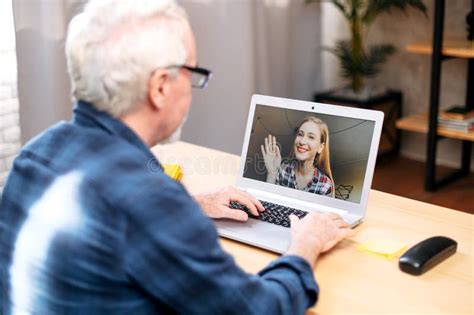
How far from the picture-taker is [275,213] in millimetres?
1580

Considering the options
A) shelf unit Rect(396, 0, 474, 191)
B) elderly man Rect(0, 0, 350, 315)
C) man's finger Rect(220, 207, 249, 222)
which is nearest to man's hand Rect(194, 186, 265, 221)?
man's finger Rect(220, 207, 249, 222)

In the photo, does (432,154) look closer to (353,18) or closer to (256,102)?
(353,18)

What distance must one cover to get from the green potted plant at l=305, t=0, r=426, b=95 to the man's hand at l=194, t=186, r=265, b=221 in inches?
96.2

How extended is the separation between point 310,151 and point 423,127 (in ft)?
6.96

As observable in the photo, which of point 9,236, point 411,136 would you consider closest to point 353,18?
point 411,136

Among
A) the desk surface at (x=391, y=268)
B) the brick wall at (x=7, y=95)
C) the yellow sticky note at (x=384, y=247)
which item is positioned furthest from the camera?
the brick wall at (x=7, y=95)

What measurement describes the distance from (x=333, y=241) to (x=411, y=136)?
2.88m

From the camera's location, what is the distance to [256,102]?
1.74 m

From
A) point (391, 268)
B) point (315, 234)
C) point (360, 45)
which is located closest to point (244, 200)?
point (315, 234)

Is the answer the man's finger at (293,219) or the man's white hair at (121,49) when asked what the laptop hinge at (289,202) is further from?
the man's white hair at (121,49)

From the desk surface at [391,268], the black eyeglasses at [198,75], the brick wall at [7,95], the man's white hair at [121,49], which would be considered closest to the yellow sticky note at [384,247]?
the desk surface at [391,268]

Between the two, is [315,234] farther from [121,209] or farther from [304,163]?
[121,209]

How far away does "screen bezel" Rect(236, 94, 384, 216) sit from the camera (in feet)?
5.06

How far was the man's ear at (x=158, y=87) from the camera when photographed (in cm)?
108
